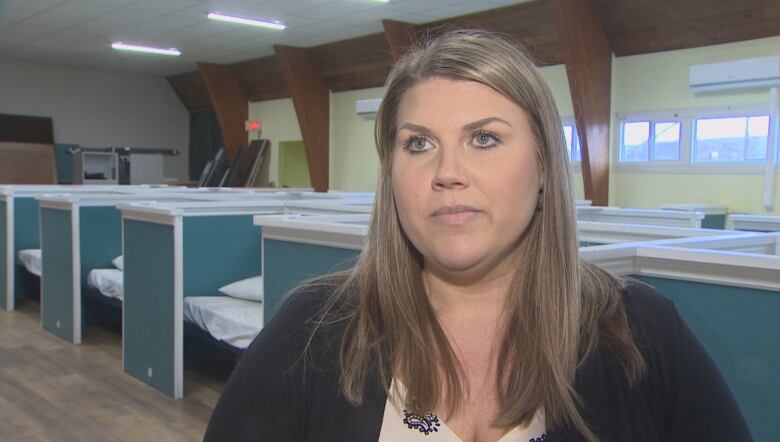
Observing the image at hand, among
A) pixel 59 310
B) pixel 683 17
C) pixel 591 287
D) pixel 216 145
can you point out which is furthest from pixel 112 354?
pixel 216 145

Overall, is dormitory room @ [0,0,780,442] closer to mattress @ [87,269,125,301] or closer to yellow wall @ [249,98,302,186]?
mattress @ [87,269,125,301]

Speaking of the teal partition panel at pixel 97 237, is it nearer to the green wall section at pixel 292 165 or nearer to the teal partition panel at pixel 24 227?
the teal partition panel at pixel 24 227

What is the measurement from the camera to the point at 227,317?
358 centimetres

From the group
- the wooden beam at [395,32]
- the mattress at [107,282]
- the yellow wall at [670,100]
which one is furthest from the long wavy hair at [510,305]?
the wooden beam at [395,32]

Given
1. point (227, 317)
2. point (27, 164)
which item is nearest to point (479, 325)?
point (227, 317)

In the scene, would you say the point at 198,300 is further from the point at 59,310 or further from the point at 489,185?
the point at 489,185

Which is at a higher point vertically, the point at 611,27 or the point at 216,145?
the point at 611,27

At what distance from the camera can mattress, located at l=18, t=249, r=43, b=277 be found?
19.1 ft

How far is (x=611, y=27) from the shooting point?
821 cm

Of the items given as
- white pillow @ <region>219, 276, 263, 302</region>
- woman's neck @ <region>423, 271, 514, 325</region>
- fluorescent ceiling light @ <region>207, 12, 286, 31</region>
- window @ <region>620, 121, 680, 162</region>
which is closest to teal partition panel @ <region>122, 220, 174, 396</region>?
white pillow @ <region>219, 276, 263, 302</region>

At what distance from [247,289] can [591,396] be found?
10.2ft

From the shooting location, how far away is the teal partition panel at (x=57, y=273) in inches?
196

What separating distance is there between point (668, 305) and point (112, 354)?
14.1 ft

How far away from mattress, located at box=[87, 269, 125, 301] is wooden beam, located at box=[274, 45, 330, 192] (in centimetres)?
744
